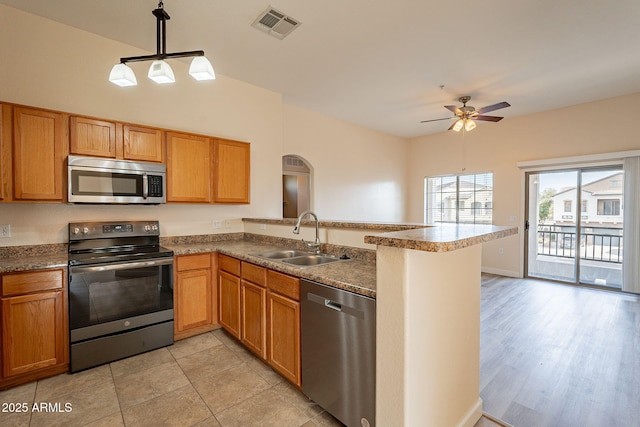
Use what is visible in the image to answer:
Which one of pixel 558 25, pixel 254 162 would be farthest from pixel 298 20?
pixel 558 25

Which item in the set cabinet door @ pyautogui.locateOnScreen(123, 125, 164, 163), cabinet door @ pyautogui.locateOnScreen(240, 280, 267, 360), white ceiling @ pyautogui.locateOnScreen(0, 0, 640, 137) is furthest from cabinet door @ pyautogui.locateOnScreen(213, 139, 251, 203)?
cabinet door @ pyautogui.locateOnScreen(240, 280, 267, 360)

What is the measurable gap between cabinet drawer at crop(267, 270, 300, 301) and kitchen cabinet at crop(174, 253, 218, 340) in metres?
1.09

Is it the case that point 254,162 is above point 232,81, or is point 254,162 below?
below

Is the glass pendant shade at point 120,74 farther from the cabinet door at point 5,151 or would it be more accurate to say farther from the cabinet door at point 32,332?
the cabinet door at point 32,332

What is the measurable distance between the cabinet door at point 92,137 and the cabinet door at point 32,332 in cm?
122

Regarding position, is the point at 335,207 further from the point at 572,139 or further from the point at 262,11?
the point at 572,139

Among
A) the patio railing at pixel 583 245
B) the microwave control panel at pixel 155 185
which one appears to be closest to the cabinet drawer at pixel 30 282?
the microwave control panel at pixel 155 185

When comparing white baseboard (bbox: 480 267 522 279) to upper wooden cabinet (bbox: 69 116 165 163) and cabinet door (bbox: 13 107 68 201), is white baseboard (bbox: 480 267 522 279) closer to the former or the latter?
upper wooden cabinet (bbox: 69 116 165 163)

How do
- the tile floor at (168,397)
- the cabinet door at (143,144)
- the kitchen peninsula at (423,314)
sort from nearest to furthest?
1. the kitchen peninsula at (423,314)
2. the tile floor at (168,397)
3. the cabinet door at (143,144)

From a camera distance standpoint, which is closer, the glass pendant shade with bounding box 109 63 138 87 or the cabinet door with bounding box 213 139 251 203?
the glass pendant shade with bounding box 109 63 138 87

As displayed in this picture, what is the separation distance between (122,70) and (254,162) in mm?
2069

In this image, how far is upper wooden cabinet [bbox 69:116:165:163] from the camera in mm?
2459

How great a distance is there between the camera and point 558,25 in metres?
2.68

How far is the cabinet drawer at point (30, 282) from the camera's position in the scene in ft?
6.57
